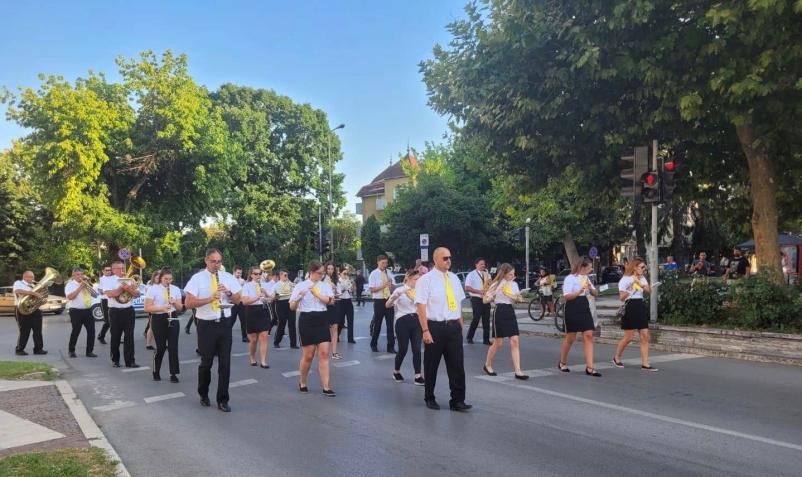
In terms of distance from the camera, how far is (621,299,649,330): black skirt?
9758mm

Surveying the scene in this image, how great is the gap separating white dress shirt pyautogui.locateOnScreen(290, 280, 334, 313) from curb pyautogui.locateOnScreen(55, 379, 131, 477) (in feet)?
9.05

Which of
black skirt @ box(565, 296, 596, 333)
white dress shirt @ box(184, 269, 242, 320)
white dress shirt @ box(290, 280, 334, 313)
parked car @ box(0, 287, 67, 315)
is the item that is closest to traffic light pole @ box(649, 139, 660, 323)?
black skirt @ box(565, 296, 596, 333)

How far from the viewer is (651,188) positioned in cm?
1265

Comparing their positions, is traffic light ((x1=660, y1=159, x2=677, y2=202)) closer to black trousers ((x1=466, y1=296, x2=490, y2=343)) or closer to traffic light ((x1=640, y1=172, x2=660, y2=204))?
traffic light ((x1=640, y1=172, x2=660, y2=204))

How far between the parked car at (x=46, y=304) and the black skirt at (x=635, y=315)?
25205 millimetres

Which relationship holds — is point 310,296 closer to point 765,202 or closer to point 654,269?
point 654,269

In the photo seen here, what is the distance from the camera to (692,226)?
43.0 m

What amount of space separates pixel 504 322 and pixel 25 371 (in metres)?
7.64

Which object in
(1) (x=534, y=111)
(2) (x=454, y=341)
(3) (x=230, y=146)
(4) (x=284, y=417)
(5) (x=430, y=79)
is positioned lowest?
(4) (x=284, y=417)

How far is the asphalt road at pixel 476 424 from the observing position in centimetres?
522

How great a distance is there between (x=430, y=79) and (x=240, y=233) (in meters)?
31.7

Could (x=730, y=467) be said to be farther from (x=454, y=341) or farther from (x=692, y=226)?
(x=692, y=226)

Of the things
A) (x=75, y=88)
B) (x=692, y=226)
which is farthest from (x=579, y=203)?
(x=692, y=226)

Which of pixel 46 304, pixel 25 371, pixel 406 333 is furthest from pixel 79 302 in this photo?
pixel 46 304
